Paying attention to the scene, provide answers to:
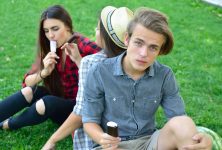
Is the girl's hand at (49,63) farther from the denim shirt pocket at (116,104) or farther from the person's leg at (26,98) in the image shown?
the denim shirt pocket at (116,104)

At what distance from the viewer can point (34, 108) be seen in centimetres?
350

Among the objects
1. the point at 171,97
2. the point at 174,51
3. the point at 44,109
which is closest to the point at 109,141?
the point at 171,97

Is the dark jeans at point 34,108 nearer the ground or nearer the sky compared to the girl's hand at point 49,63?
nearer the ground

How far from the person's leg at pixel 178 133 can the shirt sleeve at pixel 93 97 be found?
0.46 meters

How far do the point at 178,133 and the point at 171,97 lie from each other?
1.32ft

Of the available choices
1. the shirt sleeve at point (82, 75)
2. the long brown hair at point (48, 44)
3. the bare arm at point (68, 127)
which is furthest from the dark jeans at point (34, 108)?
the shirt sleeve at point (82, 75)

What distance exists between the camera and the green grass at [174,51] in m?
4.03

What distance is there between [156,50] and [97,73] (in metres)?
0.41

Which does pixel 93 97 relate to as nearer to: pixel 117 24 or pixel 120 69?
pixel 120 69

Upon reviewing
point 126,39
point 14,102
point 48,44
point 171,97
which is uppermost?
point 126,39

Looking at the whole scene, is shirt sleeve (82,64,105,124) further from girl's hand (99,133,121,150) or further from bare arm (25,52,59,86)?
bare arm (25,52,59,86)

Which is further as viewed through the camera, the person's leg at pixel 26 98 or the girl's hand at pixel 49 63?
the person's leg at pixel 26 98

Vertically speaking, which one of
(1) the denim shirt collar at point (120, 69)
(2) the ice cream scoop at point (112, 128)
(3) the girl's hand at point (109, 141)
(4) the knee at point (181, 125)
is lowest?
(3) the girl's hand at point (109, 141)

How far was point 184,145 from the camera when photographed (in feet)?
8.02
